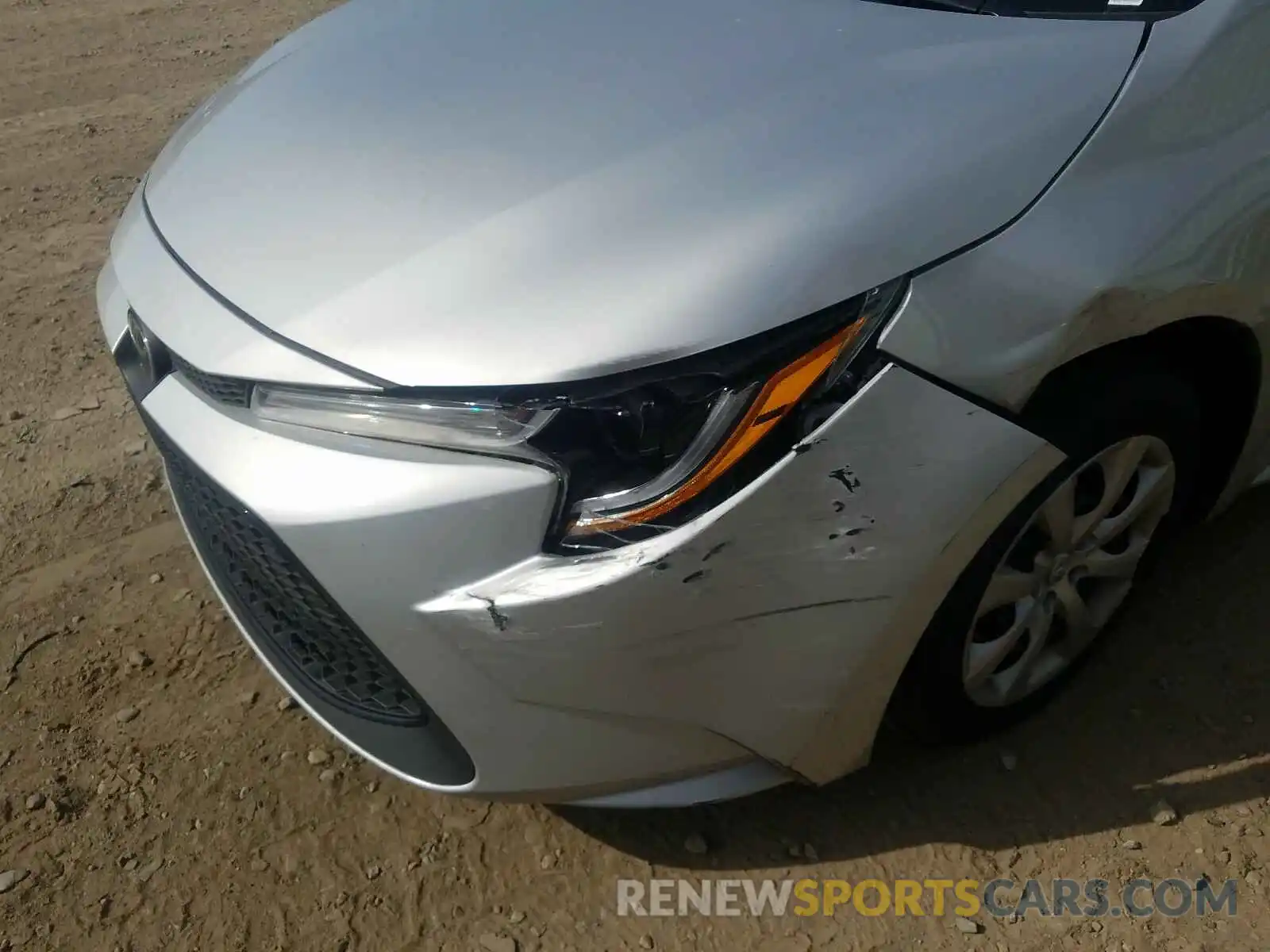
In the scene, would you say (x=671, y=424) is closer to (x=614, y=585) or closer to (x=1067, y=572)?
(x=614, y=585)

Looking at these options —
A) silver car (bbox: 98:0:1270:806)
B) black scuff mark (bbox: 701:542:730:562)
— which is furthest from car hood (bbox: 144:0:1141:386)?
black scuff mark (bbox: 701:542:730:562)

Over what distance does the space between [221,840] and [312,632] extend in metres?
0.58

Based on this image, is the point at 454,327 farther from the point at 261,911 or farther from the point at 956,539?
the point at 261,911

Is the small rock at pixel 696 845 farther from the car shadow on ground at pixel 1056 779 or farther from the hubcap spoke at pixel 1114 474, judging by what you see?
the hubcap spoke at pixel 1114 474

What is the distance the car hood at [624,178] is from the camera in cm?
144

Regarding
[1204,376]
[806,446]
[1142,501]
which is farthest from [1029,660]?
[806,446]

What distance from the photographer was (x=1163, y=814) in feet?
6.40

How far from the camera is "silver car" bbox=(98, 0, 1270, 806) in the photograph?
1.42 metres

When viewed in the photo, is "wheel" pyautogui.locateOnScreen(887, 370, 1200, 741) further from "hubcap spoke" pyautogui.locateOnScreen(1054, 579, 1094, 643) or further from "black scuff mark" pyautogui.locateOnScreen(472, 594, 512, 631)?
"black scuff mark" pyautogui.locateOnScreen(472, 594, 512, 631)

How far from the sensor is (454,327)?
1464 mm

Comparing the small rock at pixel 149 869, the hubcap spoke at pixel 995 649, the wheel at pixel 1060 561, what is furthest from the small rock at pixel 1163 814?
the small rock at pixel 149 869

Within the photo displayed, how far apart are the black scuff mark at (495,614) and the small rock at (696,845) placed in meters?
0.76

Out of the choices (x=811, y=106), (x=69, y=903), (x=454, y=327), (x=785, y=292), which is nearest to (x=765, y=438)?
(x=785, y=292)

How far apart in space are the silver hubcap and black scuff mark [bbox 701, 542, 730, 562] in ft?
1.80
